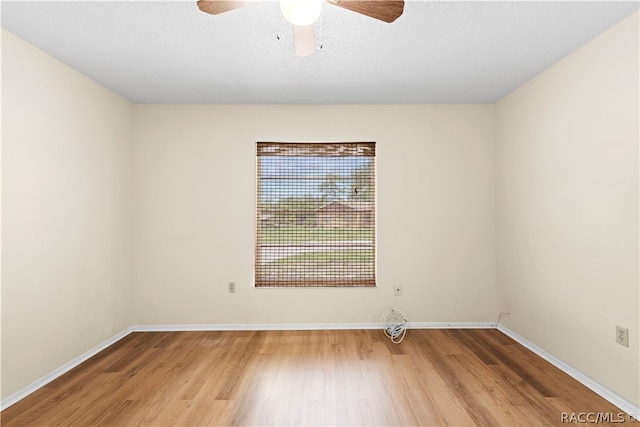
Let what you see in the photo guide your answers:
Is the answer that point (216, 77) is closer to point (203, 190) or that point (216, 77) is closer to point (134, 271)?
point (203, 190)

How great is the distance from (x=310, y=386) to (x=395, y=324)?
1.39 metres

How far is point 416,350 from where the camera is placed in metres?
2.93

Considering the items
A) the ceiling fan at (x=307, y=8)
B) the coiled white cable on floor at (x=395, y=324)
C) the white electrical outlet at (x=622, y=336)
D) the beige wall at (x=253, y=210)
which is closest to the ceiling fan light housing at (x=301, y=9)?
the ceiling fan at (x=307, y=8)

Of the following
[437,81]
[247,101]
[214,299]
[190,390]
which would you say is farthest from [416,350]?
[247,101]

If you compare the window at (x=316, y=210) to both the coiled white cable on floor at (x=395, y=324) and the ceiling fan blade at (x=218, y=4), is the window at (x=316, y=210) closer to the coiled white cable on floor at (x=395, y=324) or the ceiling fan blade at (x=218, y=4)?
the coiled white cable on floor at (x=395, y=324)

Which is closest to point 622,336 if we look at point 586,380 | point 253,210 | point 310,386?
point 586,380

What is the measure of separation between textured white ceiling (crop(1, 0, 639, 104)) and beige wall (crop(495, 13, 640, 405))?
28cm

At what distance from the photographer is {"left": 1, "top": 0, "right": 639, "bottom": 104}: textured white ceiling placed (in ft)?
6.37

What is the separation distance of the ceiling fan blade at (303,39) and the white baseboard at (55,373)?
9.37 ft

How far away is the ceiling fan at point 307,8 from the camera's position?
132 centimetres

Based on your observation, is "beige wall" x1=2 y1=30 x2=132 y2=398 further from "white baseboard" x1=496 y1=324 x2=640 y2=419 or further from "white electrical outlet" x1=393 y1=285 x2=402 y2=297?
"white baseboard" x1=496 y1=324 x2=640 y2=419

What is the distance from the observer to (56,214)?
251 cm

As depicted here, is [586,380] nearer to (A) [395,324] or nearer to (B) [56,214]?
(A) [395,324]

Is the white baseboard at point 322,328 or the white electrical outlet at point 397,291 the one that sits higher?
the white electrical outlet at point 397,291
